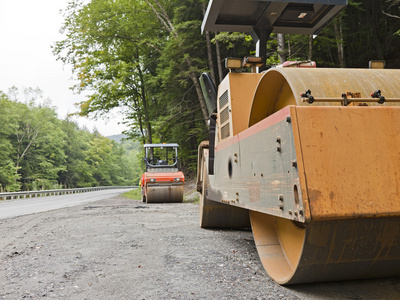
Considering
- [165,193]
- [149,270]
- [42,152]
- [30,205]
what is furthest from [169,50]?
[42,152]

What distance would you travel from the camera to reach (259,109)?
347cm

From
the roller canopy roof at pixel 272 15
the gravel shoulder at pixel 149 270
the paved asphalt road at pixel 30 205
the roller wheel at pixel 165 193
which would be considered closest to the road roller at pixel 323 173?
the gravel shoulder at pixel 149 270

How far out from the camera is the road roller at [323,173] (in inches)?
80.9

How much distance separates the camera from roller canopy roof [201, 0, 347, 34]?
5.04 meters

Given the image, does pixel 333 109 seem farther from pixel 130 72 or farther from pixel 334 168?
pixel 130 72

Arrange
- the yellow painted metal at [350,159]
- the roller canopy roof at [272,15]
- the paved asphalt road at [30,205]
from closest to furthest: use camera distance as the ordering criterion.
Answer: the yellow painted metal at [350,159] → the roller canopy roof at [272,15] → the paved asphalt road at [30,205]

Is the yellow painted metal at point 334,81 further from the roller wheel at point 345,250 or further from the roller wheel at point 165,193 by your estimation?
the roller wheel at point 165,193

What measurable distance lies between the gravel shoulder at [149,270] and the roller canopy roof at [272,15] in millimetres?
3158

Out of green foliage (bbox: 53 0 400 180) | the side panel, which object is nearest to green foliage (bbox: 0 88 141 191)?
green foliage (bbox: 53 0 400 180)

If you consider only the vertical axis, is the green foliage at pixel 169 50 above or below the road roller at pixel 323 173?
above

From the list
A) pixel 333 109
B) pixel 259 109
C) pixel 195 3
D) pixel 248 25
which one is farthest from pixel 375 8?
pixel 333 109

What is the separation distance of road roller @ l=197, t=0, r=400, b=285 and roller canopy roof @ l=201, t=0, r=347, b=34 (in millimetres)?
2295

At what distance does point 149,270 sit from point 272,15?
382 cm

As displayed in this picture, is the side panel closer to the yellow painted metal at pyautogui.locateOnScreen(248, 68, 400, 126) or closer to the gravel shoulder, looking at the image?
the yellow painted metal at pyautogui.locateOnScreen(248, 68, 400, 126)
